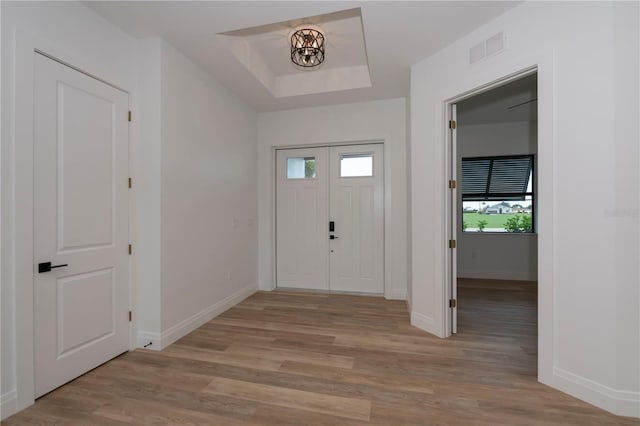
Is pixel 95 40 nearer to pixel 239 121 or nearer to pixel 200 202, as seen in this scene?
pixel 200 202

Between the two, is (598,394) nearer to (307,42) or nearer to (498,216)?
(307,42)

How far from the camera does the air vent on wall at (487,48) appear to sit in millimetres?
2521

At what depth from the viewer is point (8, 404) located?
186 centimetres

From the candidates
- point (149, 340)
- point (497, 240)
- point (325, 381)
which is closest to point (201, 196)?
point (149, 340)

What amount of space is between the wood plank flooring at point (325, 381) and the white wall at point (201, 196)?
1.39ft

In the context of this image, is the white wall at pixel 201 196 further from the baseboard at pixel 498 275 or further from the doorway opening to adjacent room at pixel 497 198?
the baseboard at pixel 498 275

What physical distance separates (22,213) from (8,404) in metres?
1.21

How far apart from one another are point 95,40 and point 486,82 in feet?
11.1

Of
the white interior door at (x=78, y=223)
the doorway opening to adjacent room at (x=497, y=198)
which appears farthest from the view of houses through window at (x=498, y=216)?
the white interior door at (x=78, y=223)

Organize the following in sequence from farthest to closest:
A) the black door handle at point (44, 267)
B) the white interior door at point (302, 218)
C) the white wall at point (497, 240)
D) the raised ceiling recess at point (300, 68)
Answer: the white wall at point (497, 240), the white interior door at point (302, 218), the raised ceiling recess at point (300, 68), the black door handle at point (44, 267)

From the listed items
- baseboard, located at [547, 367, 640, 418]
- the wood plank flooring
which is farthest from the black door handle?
baseboard, located at [547, 367, 640, 418]

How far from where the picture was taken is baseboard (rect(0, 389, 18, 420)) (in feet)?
6.02

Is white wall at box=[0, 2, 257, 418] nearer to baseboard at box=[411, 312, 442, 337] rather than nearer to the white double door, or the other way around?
the white double door

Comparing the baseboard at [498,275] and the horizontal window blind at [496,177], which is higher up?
the horizontal window blind at [496,177]
